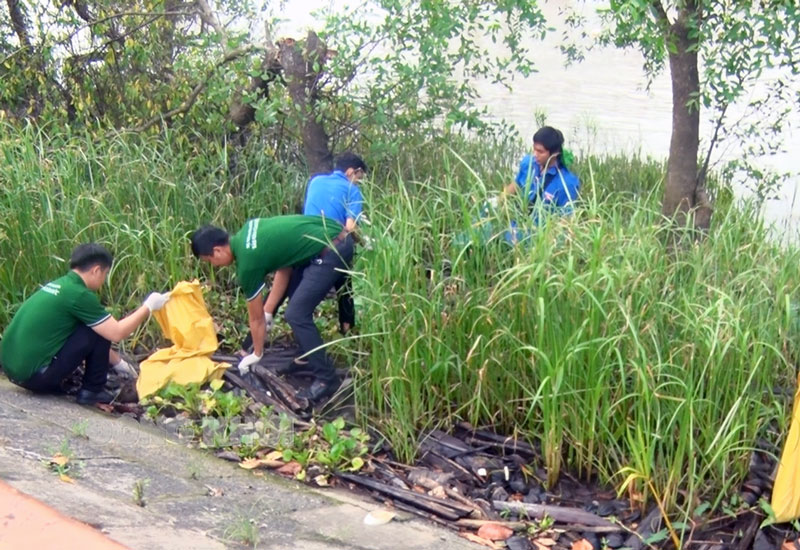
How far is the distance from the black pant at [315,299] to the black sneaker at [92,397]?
3.85ft

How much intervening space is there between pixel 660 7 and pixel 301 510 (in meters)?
3.79

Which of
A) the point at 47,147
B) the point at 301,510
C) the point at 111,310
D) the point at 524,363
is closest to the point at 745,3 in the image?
the point at 524,363

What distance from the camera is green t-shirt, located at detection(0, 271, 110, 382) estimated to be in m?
5.97

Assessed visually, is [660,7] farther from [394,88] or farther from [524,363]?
[524,363]

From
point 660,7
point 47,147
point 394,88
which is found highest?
point 660,7

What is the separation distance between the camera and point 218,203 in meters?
7.71

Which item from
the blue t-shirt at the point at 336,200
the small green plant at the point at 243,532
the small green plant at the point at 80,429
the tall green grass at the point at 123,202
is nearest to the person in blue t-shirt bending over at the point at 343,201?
the blue t-shirt at the point at 336,200

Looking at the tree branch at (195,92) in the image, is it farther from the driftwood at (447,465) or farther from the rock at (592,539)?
the rock at (592,539)

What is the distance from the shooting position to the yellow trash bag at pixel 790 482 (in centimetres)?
462

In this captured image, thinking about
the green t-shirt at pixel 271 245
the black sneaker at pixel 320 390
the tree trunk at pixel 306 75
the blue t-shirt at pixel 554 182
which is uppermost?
the tree trunk at pixel 306 75

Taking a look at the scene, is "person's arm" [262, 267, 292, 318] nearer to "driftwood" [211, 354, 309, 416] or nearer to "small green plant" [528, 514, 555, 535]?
"driftwood" [211, 354, 309, 416]

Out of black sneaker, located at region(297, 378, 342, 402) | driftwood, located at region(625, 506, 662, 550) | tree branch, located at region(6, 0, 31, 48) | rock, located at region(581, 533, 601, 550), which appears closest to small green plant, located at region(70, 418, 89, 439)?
black sneaker, located at region(297, 378, 342, 402)

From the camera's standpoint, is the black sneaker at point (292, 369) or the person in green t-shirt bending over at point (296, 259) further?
the black sneaker at point (292, 369)

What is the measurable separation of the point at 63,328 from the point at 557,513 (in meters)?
3.01
